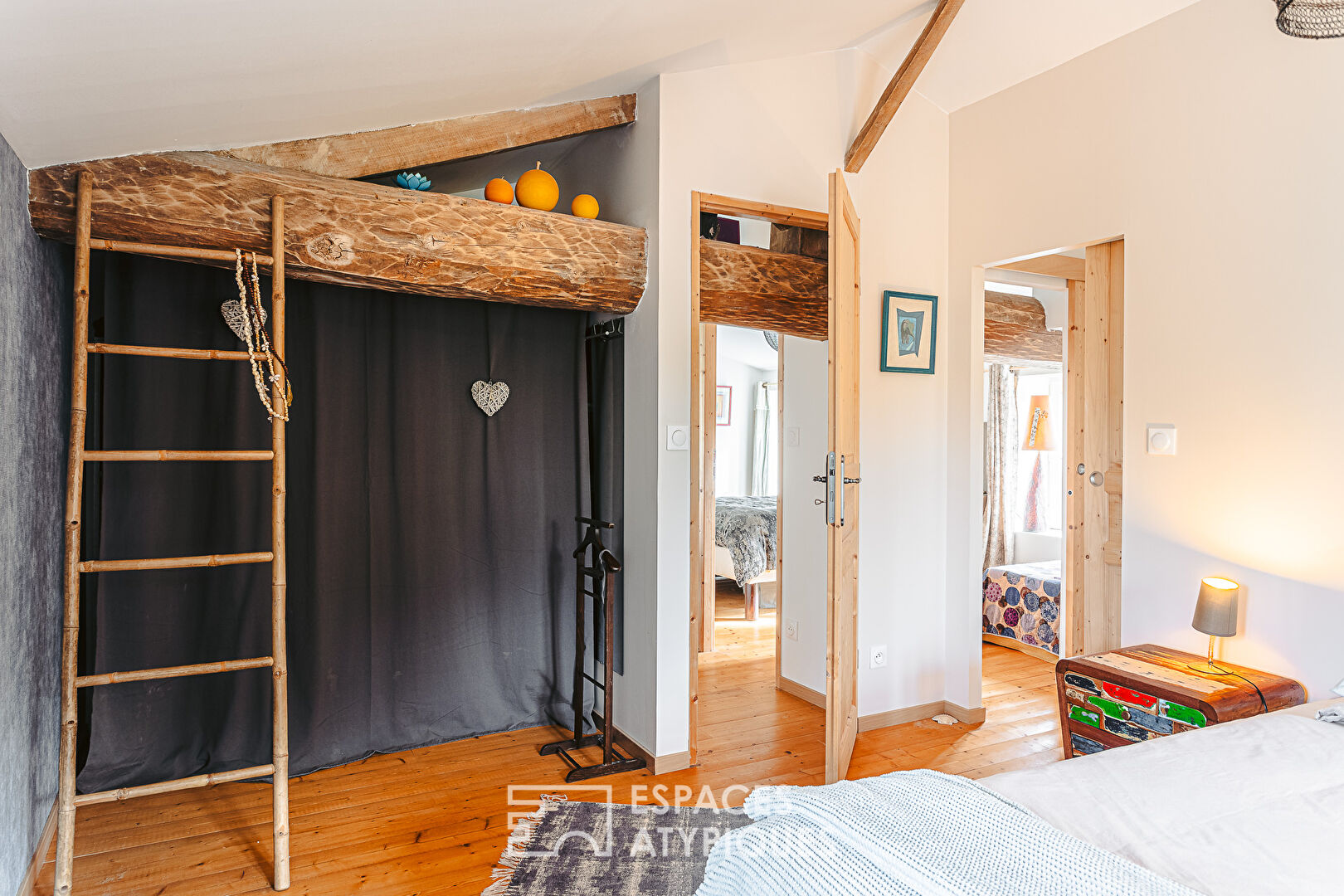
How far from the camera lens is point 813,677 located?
151 inches

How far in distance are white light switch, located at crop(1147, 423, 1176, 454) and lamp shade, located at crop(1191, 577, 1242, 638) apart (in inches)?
20.0

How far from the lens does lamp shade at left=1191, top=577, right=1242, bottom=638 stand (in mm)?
2559

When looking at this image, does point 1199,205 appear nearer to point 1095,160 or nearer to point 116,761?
point 1095,160

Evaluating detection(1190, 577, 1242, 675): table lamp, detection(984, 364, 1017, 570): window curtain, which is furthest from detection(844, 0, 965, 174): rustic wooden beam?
detection(984, 364, 1017, 570): window curtain

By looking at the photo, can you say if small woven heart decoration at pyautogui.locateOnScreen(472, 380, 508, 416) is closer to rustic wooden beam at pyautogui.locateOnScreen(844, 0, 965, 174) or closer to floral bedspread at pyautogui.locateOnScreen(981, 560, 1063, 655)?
rustic wooden beam at pyautogui.locateOnScreen(844, 0, 965, 174)

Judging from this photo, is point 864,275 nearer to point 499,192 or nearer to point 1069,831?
point 499,192

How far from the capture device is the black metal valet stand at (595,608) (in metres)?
2.96

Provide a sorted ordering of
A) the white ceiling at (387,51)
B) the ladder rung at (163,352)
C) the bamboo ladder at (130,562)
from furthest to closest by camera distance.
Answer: the ladder rung at (163,352), the bamboo ladder at (130,562), the white ceiling at (387,51)

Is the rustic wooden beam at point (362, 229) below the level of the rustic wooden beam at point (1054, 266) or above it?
below

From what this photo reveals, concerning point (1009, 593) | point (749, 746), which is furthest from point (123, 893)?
point (1009, 593)

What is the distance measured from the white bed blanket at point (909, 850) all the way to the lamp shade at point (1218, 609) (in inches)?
67.0

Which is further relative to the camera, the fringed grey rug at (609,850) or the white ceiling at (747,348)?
the white ceiling at (747,348)

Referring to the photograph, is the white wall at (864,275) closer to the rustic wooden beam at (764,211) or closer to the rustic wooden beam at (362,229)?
the rustic wooden beam at (764,211)

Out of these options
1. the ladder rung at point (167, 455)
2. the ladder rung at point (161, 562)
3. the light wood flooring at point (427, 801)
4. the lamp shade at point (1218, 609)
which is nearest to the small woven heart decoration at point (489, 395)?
the ladder rung at point (167, 455)
